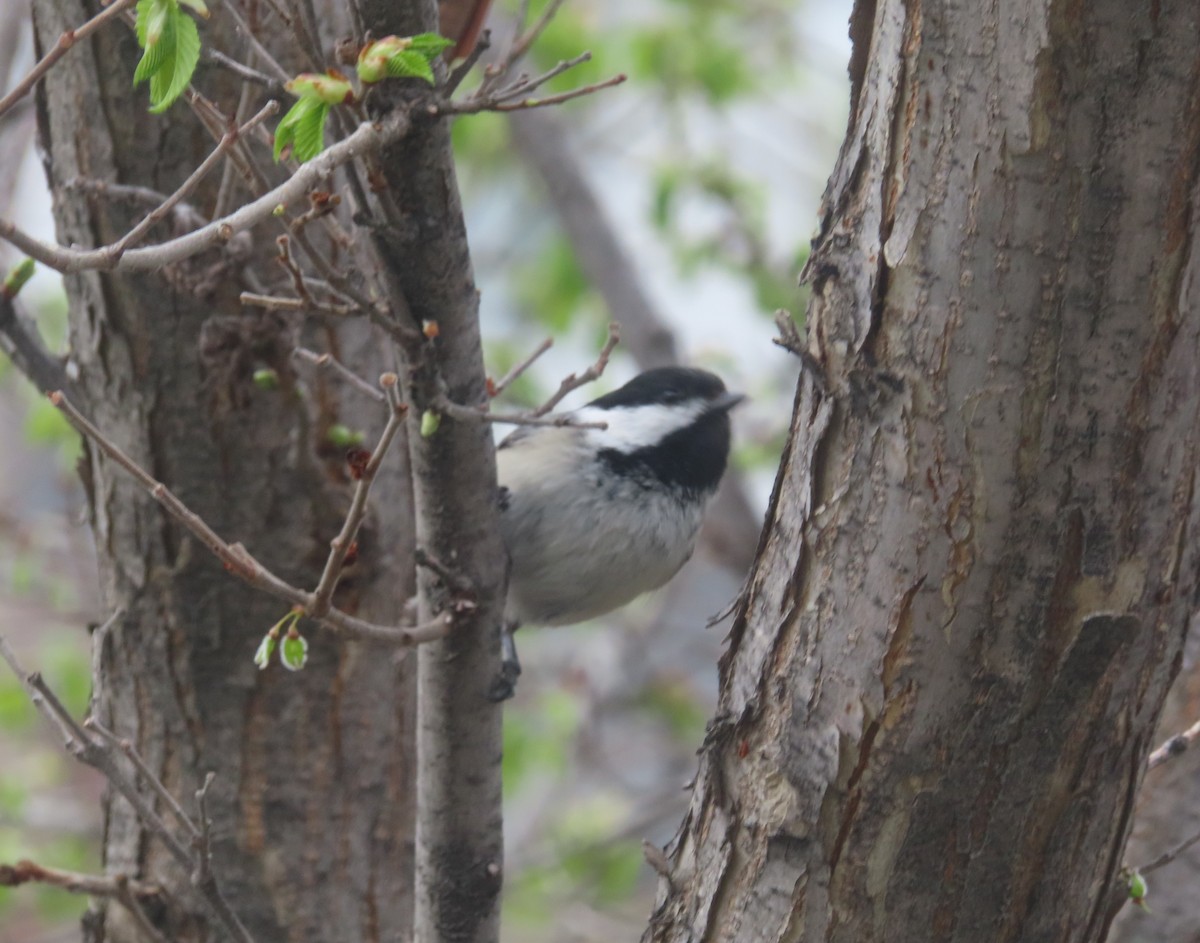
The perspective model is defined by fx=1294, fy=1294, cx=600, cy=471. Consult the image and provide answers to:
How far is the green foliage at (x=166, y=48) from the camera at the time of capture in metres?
1.29

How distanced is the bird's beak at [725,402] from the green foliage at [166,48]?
187 cm

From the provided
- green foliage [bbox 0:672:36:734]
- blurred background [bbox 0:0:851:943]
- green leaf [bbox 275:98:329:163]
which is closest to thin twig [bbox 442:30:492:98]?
green leaf [bbox 275:98:329:163]

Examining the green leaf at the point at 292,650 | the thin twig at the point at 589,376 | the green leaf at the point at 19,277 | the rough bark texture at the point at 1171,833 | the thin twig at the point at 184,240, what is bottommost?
the rough bark texture at the point at 1171,833

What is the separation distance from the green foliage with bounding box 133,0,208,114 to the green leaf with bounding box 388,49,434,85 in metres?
0.21

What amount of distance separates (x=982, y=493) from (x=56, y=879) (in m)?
1.39

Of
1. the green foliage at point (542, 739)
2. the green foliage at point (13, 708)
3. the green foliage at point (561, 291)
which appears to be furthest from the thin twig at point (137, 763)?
the green foliage at point (561, 291)

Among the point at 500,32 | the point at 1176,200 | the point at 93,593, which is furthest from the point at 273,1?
the point at 500,32

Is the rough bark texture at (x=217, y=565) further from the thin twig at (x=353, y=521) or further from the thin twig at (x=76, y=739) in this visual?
the thin twig at (x=353, y=521)

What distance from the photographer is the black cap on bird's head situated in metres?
2.91

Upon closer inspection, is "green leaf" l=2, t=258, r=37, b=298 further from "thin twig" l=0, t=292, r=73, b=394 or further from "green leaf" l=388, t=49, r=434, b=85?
"green leaf" l=388, t=49, r=434, b=85

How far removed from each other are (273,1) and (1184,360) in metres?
1.02

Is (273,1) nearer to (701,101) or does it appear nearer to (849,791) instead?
(849,791)

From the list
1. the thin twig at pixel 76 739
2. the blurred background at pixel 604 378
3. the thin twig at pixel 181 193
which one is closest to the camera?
the thin twig at pixel 181 193

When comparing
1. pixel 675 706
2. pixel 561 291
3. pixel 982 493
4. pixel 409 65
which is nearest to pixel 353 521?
pixel 409 65
